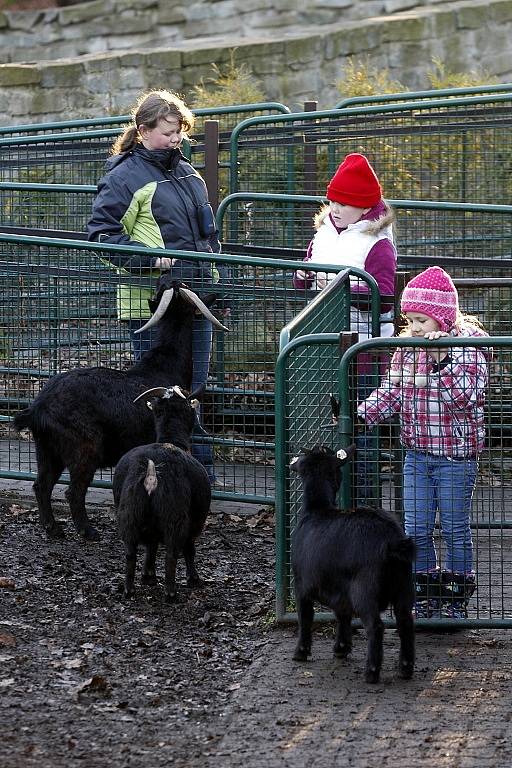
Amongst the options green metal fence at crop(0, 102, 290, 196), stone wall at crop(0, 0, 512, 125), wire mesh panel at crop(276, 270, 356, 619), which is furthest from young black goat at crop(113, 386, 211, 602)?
stone wall at crop(0, 0, 512, 125)

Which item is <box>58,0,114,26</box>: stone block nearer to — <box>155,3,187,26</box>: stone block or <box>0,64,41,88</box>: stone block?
<box>155,3,187,26</box>: stone block

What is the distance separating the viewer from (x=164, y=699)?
236 inches

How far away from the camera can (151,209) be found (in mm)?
8922

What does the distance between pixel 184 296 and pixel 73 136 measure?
3.93 meters

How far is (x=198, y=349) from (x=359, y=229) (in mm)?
1212


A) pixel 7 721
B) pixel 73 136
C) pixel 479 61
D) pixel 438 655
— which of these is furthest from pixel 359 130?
pixel 7 721

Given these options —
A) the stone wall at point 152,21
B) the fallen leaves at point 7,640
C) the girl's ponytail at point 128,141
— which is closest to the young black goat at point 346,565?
the fallen leaves at point 7,640

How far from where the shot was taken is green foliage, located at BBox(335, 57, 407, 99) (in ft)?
48.2

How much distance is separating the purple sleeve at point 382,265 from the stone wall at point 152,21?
10063mm

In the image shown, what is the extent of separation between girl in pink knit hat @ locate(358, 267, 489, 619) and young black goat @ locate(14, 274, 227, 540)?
199 cm

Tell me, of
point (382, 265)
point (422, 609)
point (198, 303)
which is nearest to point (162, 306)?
point (198, 303)

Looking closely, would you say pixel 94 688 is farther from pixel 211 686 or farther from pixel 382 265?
pixel 382 265

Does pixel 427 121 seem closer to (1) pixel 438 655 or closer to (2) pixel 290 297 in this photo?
(2) pixel 290 297

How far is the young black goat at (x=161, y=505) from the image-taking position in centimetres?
716
